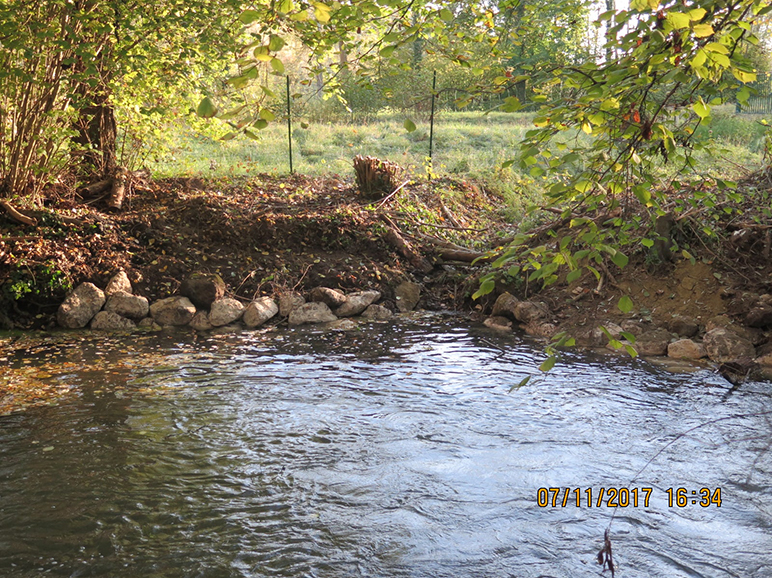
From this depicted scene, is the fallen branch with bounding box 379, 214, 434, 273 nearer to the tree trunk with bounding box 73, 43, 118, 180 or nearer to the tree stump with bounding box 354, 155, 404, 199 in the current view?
the tree stump with bounding box 354, 155, 404, 199

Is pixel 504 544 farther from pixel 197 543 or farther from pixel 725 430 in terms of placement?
pixel 725 430

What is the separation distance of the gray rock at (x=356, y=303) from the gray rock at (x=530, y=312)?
80.9 inches

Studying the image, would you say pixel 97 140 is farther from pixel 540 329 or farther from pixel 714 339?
pixel 714 339

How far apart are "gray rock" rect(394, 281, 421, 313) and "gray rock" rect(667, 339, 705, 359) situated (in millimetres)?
3636

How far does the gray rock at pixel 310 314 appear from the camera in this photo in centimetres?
846

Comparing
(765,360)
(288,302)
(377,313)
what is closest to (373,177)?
(377,313)

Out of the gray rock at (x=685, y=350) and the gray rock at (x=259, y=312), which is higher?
the gray rock at (x=259, y=312)

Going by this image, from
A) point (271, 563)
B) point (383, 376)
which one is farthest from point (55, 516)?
point (383, 376)

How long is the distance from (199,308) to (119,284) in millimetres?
1087

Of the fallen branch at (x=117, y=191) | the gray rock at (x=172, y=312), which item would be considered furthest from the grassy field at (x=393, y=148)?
the gray rock at (x=172, y=312)

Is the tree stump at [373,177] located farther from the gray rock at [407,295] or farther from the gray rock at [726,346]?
the gray rock at [726,346]

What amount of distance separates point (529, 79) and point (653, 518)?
2.76 meters

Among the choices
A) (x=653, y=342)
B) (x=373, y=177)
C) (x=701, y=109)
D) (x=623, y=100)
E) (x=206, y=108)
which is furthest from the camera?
(x=373, y=177)

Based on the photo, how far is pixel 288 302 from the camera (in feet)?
28.4
